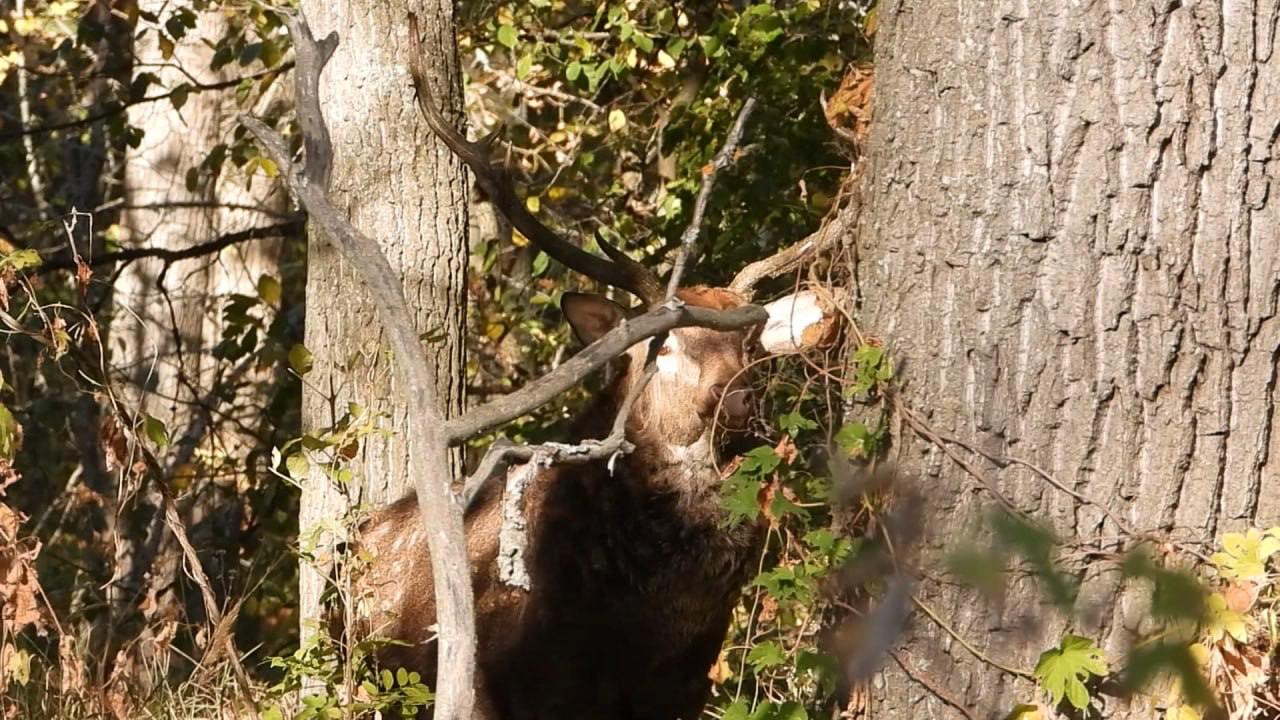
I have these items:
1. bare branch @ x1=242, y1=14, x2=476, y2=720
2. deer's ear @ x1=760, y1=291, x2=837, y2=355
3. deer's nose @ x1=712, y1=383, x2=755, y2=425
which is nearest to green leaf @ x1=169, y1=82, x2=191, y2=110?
deer's nose @ x1=712, y1=383, x2=755, y2=425

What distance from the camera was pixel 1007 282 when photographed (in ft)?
12.1

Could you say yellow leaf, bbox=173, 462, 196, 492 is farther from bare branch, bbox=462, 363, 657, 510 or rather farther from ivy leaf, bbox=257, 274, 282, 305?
bare branch, bbox=462, 363, 657, 510

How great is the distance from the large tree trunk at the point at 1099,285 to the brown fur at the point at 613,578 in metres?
1.83

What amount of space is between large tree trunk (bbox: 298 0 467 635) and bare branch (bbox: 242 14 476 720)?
2.49m

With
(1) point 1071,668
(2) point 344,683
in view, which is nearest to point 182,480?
(2) point 344,683

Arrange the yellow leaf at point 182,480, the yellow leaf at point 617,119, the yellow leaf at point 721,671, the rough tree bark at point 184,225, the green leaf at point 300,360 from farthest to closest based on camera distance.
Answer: the rough tree bark at point 184,225, the yellow leaf at point 182,480, the yellow leaf at point 617,119, the yellow leaf at point 721,671, the green leaf at point 300,360

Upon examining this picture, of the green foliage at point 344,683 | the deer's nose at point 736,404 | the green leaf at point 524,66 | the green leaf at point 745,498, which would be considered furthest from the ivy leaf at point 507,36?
the green leaf at point 745,498

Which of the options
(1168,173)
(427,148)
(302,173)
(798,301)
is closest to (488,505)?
(427,148)

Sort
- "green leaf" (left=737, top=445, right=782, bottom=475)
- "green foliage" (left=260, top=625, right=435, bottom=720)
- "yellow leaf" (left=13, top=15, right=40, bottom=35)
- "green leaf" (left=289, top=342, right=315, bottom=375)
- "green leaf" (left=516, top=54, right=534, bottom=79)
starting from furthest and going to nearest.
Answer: "yellow leaf" (left=13, top=15, right=40, bottom=35) → "green leaf" (left=516, top=54, right=534, bottom=79) → "green leaf" (left=289, top=342, right=315, bottom=375) → "green foliage" (left=260, top=625, right=435, bottom=720) → "green leaf" (left=737, top=445, right=782, bottom=475)

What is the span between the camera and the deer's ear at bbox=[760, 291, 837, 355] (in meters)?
4.31

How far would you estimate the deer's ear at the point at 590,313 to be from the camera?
594cm

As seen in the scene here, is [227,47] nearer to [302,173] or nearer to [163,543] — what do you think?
[163,543]

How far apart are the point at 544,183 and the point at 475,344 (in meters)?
1.09

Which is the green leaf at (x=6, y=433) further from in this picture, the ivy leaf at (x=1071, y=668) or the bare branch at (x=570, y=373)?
the ivy leaf at (x=1071, y=668)
